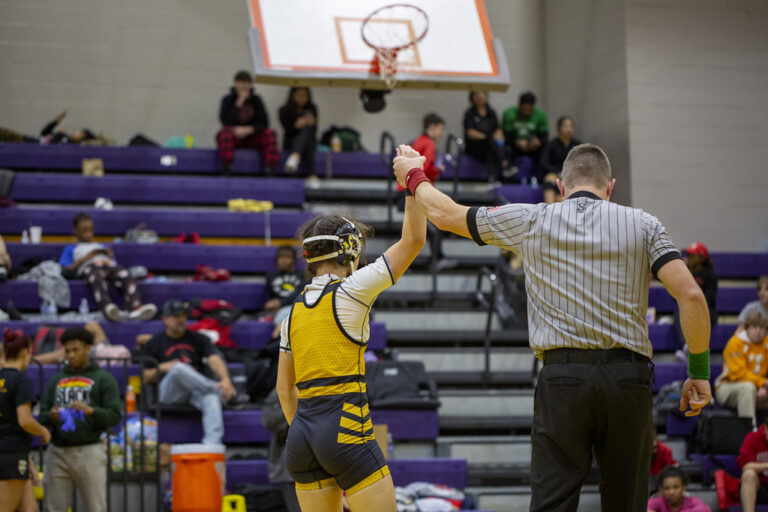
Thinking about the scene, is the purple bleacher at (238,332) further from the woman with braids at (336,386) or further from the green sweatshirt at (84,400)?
the woman with braids at (336,386)

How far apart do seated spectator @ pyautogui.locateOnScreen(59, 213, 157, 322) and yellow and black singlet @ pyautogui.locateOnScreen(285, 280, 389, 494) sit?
21.8 feet

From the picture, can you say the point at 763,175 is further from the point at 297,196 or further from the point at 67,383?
the point at 67,383

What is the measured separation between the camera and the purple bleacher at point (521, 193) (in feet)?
41.9

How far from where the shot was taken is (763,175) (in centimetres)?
1219

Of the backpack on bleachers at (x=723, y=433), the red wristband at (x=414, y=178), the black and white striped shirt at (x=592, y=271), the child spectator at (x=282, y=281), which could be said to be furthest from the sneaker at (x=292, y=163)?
the black and white striped shirt at (x=592, y=271)

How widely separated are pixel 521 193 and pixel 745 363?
432 centimetres

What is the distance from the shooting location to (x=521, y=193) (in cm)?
1284

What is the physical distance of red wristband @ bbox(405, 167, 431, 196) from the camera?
3.90 m

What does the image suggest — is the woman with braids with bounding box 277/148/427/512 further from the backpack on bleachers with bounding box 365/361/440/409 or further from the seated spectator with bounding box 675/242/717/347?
the seated spectator with bounding box 675/242/717/347

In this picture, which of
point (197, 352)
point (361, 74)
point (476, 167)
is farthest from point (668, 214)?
point (197, 352)

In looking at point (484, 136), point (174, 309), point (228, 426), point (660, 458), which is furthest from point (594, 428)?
point (484, 136)

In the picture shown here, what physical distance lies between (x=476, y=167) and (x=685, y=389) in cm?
992

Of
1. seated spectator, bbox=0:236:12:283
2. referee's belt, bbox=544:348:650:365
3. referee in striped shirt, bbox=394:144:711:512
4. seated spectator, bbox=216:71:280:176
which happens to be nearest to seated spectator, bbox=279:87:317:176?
seated spectator, bbox=216:71:280:176

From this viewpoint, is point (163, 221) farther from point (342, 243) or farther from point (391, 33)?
point (342, 243)
